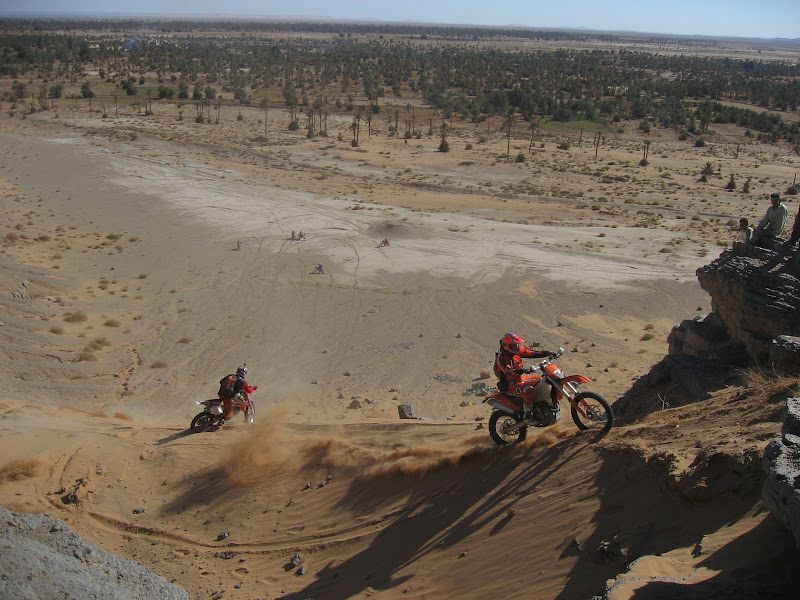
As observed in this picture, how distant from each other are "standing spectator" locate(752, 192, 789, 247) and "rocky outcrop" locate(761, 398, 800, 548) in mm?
7108

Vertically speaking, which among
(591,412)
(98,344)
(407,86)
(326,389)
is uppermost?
(407,86)

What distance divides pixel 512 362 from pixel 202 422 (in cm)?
661

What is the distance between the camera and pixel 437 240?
93.1 ft

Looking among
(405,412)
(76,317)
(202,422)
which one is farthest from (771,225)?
(76,317)

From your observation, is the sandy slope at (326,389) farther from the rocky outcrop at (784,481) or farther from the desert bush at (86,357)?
the rocky outcrop at (784,481)

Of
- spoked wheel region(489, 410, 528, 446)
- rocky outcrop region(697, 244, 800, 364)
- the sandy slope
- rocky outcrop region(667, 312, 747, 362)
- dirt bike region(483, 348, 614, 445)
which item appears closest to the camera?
the sandy slope

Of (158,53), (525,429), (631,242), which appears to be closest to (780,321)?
(525,429)

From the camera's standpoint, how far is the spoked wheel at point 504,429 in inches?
382

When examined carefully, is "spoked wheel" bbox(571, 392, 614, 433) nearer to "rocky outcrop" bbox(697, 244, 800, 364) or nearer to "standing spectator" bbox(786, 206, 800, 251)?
"rocky outcrop" bbox(697, 244, 800, 364)

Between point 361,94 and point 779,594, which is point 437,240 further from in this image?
point 361,94

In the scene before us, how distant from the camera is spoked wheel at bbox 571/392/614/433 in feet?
30.2

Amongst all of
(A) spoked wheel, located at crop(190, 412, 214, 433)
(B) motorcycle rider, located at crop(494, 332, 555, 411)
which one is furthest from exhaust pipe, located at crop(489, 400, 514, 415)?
(A) spoked wheel, located at crop(190, 412, 214, 433)

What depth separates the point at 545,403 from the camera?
31.2 ft

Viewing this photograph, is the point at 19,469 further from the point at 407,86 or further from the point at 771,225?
the point at 407,86
